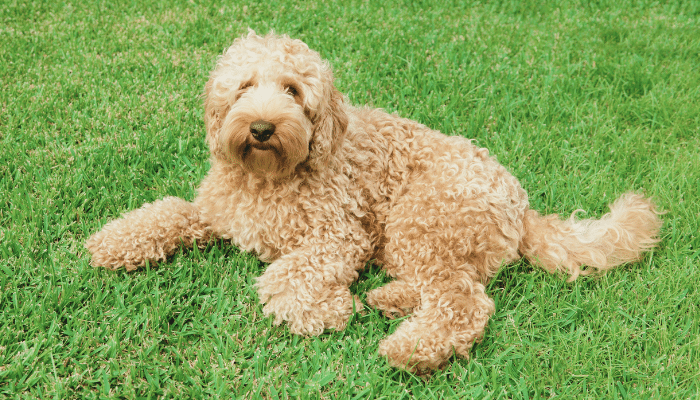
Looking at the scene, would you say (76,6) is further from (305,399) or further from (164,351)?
(305,399)

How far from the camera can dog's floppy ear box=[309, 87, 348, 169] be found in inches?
120

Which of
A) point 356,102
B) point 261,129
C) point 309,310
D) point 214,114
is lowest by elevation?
point 309,310

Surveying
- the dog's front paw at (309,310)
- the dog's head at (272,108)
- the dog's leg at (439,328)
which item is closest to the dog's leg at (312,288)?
the dog's front paw at (309,310)

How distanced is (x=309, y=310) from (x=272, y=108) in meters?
1.07

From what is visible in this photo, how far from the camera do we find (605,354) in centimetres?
301

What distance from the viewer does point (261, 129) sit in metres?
2.80

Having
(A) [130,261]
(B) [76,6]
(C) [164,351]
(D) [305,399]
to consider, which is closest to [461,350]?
(D) [305,399]

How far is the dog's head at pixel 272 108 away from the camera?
113 inches

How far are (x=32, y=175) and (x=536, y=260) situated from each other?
3335mm

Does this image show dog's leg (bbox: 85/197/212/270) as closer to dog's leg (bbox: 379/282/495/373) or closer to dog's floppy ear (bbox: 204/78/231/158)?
dog's floppy ear (bbox: 204/78/231/158)

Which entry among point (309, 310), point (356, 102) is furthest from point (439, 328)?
point (356, 102)

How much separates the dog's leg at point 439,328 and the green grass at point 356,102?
105 mm

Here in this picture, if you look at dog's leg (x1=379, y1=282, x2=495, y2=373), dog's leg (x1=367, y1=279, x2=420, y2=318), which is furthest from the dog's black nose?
dog's leg (x1=379, y1=282, x2=495, y2=373)

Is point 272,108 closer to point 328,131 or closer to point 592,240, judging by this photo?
point 328,131
